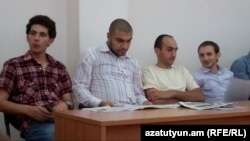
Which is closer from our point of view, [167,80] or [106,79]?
[106,79]

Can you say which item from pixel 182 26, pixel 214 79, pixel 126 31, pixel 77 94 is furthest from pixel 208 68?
pixel 77 94

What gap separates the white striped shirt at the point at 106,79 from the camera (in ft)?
9.66

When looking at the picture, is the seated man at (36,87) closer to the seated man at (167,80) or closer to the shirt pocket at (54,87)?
the shirt pocket at (54,87)

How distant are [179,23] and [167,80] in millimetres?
884

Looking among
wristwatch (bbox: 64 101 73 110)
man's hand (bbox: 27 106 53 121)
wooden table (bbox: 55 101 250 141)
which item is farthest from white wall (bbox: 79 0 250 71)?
wooden table (bbox: 55 101 250 141)

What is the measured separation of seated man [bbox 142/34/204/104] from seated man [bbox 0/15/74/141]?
31.9 inches

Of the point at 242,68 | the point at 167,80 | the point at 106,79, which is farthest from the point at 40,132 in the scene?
the point at 242,68

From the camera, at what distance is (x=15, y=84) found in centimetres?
259

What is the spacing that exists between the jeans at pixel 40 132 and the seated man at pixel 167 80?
1.04 m

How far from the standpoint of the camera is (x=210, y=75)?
3846 millimetres

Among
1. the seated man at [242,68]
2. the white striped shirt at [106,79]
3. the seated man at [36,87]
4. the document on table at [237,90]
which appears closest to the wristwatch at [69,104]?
the seated man at [36,87]

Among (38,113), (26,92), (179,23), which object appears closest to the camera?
(38,113)

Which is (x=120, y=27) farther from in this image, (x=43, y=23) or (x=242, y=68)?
(x=242, y=68)

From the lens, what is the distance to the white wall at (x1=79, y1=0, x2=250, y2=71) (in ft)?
11.2
